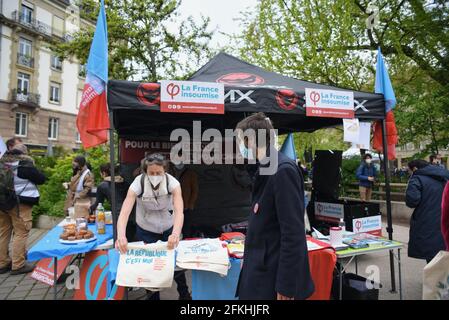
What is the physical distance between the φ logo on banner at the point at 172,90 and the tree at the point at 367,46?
308 inches

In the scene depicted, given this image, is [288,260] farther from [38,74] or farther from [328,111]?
[38,74]

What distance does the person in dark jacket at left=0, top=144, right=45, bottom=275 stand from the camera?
15.2 ft

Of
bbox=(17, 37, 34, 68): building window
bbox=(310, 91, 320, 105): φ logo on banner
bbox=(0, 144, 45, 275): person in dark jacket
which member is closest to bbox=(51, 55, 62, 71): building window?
bbox=(17, 37, 34, 68): building window

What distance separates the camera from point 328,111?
4.14 m

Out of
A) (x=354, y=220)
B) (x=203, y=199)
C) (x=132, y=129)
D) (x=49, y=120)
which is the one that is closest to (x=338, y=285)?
(x=354, y=220)

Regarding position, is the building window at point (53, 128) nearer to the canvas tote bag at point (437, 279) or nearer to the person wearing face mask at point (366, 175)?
the person wearing face mask at point (366, 175)

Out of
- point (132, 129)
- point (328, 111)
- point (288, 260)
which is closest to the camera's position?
point (288, 260)

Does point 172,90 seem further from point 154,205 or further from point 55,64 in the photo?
point 55,64

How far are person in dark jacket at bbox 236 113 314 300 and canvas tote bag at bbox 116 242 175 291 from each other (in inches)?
35.7

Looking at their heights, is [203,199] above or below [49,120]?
below

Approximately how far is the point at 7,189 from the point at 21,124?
87.7 ft

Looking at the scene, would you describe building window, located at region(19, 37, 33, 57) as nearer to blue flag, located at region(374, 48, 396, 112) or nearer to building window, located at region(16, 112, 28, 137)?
building window, located at region(16, 112, 28, 137)
